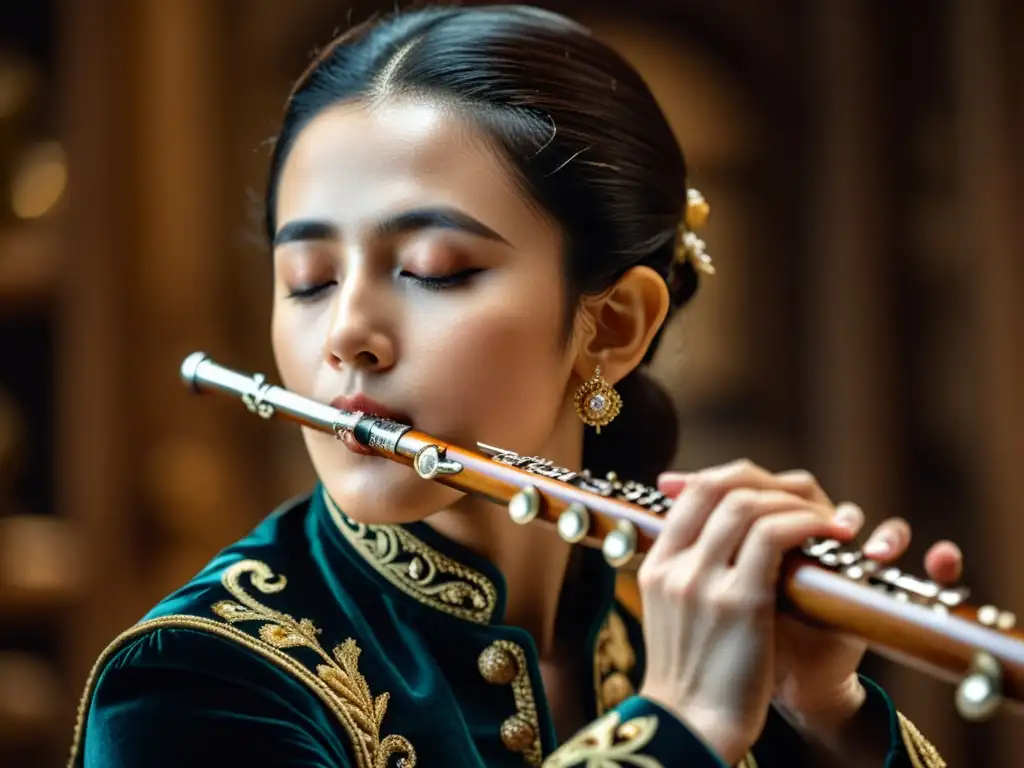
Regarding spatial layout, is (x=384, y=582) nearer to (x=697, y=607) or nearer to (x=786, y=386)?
(x=697, y=607)

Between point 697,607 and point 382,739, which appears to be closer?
point 697,607

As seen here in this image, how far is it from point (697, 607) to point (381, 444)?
7.9 inches

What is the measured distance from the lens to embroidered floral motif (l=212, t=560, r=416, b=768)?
635 mm

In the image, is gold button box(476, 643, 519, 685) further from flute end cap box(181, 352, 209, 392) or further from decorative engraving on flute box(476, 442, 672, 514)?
flute end cap box(181, 352, 209, 392)

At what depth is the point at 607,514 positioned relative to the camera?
579 millimetres

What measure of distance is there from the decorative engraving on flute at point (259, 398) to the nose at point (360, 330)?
0.06m

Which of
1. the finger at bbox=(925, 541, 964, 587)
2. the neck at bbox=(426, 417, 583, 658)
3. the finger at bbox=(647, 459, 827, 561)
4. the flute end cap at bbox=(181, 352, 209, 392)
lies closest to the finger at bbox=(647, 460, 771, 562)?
the finger at bbox=(647, 459, 827, 561)

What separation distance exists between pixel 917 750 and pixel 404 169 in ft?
1.47

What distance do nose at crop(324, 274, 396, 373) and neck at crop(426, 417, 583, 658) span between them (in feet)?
0.41

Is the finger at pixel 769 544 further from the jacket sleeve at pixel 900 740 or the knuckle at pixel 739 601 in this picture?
the jacket sleeve at pixel 900 740

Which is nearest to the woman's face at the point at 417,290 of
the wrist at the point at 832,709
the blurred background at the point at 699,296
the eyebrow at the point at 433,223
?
the eyebrow at the point at 433,223

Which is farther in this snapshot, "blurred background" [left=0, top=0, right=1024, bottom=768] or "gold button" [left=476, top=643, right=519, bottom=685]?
"blurred background" [left=0, top=0, right=1024, bottom=768]

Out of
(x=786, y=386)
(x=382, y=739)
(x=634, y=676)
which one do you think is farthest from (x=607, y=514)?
(x=786, y=386)

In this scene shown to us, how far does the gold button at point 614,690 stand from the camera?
788mm
